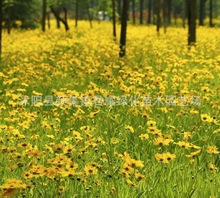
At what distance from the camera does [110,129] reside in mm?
5648

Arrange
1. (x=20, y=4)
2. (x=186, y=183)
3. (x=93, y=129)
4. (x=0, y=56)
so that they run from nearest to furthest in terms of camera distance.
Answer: (x=186, y=183)
(x=93, y=129)
(x=0, y=56)
(x=20, y=4)

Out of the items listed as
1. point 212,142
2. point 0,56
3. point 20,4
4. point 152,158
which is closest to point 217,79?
point 212,142

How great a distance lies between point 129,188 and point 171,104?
11.3ft

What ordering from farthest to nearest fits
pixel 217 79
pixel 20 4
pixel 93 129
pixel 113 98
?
pixel 20 4 < pixel 217 79 < pixel 113 98 < pixel 93 129

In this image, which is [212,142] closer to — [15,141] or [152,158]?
[152,158]

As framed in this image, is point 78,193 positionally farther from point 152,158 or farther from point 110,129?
point 110,129

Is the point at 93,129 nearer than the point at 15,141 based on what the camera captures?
No

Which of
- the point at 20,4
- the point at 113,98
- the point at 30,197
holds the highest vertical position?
the point at 20,4

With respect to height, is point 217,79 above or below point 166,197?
above

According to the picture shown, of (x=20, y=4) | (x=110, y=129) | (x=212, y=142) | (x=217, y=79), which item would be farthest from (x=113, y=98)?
(x=20, y=4)

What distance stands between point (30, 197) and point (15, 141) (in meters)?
1.66

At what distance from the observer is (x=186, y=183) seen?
3781 mm

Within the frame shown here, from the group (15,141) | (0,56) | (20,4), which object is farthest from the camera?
(20,4)

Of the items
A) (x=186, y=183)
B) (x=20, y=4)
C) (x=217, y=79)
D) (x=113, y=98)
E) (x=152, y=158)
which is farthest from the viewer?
(x=20, y=4)
